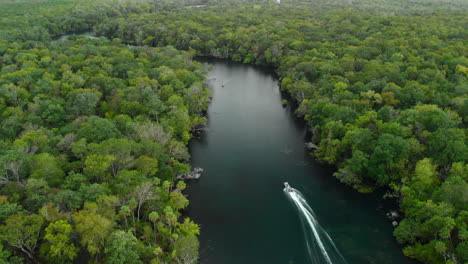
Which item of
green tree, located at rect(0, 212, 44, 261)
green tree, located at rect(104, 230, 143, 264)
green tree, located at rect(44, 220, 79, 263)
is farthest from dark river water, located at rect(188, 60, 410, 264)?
green tree, located at rect(0, 212, 44, 261)

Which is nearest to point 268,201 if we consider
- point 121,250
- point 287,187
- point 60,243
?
point 287,187

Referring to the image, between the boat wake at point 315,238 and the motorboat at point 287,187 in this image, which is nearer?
the boat wake at point 315,238

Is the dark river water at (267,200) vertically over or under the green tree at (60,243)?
under

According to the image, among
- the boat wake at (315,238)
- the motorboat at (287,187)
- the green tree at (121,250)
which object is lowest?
the boat wake at (315,238)

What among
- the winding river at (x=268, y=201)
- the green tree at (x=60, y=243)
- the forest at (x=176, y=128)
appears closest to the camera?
the green tree at (x=60, y=243)

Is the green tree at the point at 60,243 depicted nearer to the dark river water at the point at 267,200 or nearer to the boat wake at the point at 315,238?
the dark river water at the point at 267,200

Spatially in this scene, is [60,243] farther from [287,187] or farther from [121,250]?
[287,187]

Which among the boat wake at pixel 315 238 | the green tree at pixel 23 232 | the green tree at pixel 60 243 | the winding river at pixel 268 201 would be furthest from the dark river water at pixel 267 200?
the green tree at pixel 23 232
